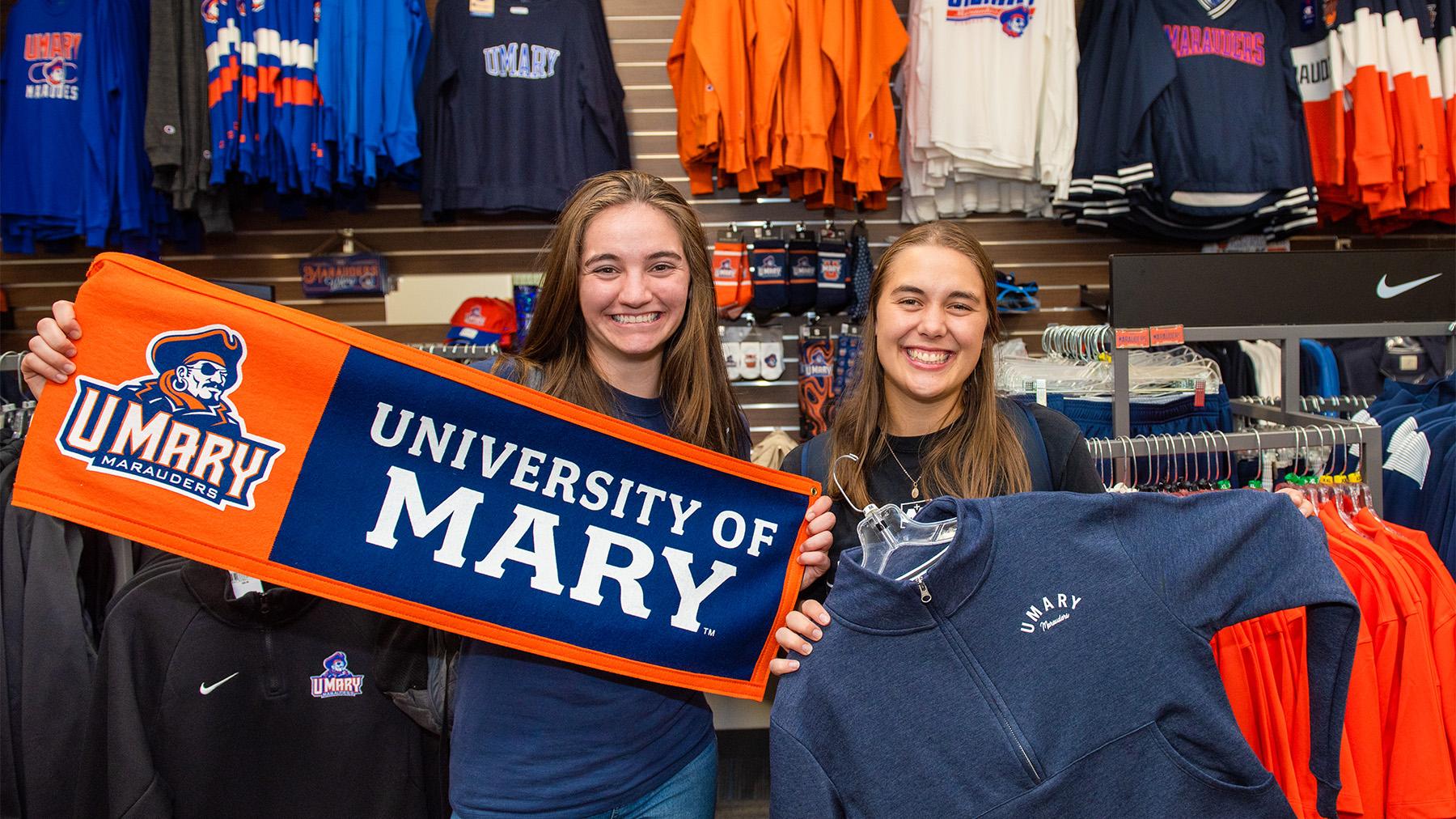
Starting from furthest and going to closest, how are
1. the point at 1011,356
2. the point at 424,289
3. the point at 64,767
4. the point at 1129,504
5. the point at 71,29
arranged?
the point at 424,289 < the point at 71,29 < the point at 1011,356 < the point at 64,767 < the point at 1129,504

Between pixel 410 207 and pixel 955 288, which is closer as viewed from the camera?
pixel 955 288

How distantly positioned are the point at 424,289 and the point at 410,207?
442 mm

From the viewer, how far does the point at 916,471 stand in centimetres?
147

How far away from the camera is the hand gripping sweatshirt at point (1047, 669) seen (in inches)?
49.8

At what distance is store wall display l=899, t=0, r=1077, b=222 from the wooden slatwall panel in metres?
0.47

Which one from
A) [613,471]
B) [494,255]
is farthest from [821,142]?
[613,471]

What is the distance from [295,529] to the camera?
1.35 metres

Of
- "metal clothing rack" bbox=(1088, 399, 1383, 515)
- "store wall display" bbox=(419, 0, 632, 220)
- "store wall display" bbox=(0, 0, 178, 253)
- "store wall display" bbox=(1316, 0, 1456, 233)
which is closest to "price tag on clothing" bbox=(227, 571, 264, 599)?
"metal clothing rack" bbox=(1088, 399, 1383, 515)

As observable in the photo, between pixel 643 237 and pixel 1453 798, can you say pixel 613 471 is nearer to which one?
pixel 643 237

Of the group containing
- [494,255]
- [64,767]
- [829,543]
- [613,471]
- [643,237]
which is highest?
[494,255]

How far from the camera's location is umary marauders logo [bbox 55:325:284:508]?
128 cm

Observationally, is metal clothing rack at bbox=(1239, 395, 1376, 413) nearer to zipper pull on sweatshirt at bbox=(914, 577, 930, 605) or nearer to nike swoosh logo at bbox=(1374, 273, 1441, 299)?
nike swoosh logo at bbox=(1374, 273, 1441, 299)

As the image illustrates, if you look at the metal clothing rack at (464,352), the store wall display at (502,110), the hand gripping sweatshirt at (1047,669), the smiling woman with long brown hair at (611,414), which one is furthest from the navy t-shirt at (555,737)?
the store wall display at (502,110)

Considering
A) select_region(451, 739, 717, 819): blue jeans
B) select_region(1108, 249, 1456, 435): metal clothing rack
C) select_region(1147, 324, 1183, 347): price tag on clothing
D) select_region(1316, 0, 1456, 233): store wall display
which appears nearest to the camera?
select_region(451, 739, 717, 819): blue jeans
